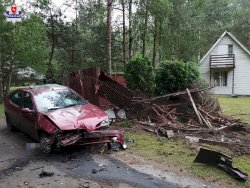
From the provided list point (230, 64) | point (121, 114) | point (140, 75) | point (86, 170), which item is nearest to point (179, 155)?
point (86, 170)

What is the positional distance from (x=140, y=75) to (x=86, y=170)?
291 inches

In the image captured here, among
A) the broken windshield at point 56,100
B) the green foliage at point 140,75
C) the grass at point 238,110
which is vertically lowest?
the grass at point 238,110

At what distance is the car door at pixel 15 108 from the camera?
33.4ft

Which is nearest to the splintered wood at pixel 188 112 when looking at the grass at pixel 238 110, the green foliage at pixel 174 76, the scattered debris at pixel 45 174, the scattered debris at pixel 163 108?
the scattered debris at pixel 163 108

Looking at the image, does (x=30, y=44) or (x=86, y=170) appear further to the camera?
(x=30, y=44)

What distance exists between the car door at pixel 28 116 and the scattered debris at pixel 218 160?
4.20 metres

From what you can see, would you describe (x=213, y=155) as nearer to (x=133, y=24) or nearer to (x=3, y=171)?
(x=3, y=171)

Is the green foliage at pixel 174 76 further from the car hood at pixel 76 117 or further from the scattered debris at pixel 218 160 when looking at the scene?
the scattered debris at pixel 218 160

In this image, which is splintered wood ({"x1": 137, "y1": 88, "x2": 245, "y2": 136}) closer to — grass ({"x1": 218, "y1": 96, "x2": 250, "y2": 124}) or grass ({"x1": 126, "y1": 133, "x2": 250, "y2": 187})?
grass ({"x1": 126, "y1": 133, "x2": 250, "y2": 187})

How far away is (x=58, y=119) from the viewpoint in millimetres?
8227

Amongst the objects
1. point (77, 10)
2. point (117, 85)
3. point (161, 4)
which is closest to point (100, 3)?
point (161, 4)

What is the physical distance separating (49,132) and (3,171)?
4.48 ft

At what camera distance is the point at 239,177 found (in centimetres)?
690

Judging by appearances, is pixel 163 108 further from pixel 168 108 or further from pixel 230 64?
pixel 230 64
